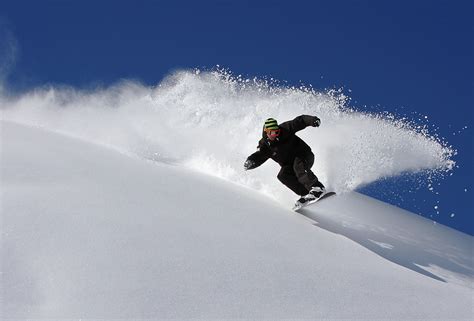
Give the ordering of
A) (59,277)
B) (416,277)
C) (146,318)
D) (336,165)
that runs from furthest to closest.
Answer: (336,165) < (416,277) < (59,277) < (146,318)

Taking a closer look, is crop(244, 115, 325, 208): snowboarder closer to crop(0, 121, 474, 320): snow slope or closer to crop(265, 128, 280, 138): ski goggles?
crop(265, 128, 280, 138): ski goggles

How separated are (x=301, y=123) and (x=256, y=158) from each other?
1.00 metres

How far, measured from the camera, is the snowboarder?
808 centimetres

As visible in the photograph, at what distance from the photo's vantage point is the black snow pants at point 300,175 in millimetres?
7922

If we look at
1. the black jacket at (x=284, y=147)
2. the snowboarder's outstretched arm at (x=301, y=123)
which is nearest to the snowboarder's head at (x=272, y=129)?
the black jacket at (x=284, y=147)

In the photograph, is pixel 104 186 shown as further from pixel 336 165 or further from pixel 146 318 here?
pixel 336 165

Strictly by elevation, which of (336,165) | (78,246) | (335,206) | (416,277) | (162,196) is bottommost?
(416,277)

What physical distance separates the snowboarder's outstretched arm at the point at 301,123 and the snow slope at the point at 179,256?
1.26m

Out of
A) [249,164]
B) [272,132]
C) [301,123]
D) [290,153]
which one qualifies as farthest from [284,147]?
[249,164]

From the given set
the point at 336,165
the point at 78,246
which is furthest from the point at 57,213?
the point at 336,165

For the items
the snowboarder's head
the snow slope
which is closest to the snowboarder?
the snowboarder's head

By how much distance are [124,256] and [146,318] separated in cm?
96

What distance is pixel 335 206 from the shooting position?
1008 cm

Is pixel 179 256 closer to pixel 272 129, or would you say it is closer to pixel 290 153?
pixel 272 129
